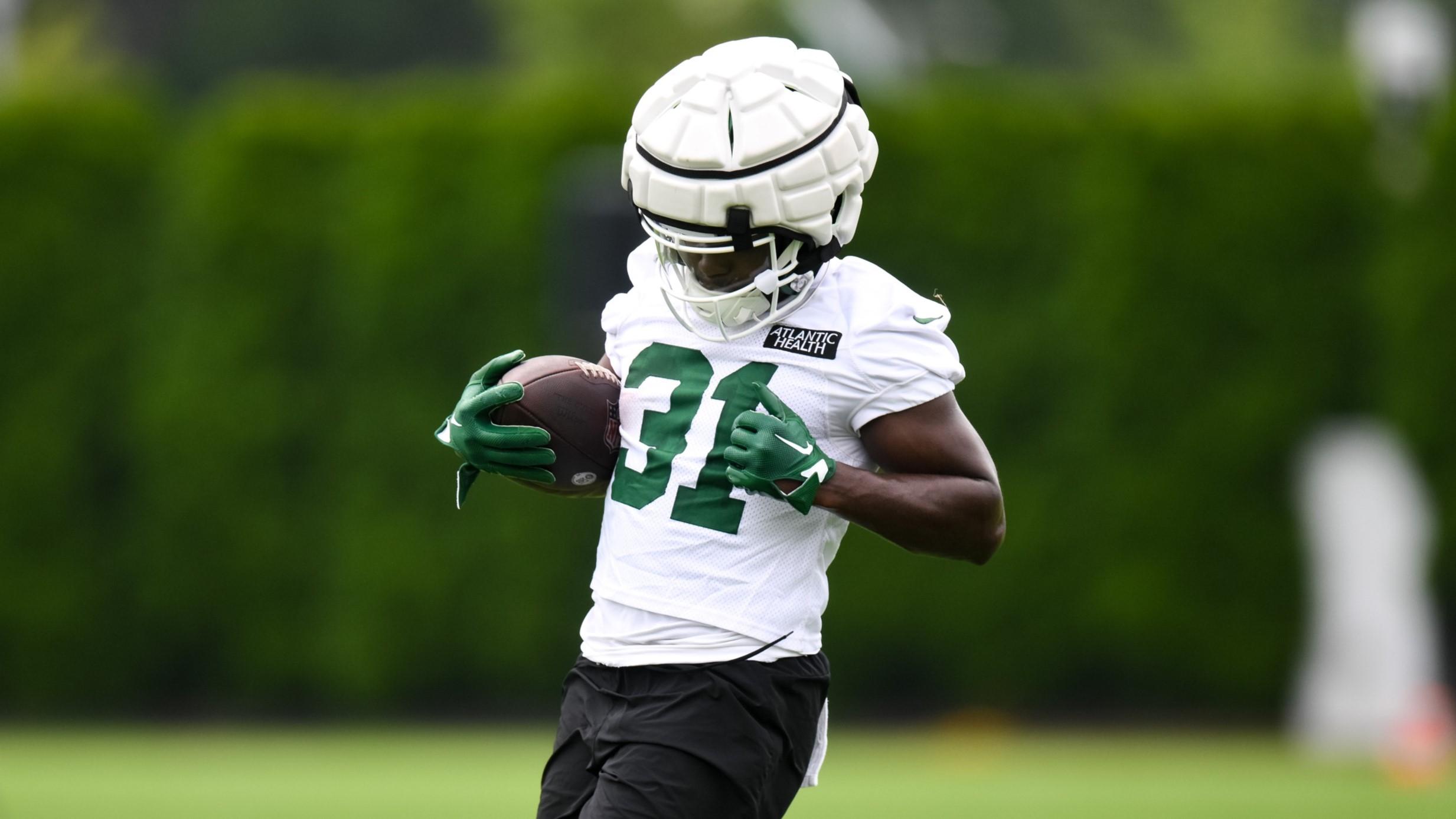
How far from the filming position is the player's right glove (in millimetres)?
3570

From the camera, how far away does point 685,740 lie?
3365 millimetres

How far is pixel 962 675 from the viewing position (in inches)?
456

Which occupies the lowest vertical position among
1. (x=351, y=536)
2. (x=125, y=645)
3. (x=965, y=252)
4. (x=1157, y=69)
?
(x=125, y=645)

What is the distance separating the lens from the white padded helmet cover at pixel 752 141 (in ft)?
11.2

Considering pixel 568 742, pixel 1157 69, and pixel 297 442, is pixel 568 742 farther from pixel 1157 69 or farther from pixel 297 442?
pixel 1157 69

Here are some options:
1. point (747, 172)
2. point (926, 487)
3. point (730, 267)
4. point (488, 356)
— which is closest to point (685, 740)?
point (926, 487)

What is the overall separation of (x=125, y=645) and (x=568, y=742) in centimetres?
903

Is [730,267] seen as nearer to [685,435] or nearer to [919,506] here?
[685,435]

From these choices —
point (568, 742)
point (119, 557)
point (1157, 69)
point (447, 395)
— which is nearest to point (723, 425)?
point (568, 742)

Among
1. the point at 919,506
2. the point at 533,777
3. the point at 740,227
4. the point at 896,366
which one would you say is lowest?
the point at 533,777

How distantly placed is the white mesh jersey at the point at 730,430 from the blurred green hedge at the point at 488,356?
7.85m

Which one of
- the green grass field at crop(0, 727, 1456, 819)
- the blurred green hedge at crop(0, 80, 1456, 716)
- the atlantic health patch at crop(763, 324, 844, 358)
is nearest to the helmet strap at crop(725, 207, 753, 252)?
the atlantic health patch at crop(763, 324, 844, 358)

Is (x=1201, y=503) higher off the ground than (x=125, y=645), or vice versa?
(x=1201, y=503)

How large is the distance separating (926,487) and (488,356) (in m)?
8.55
